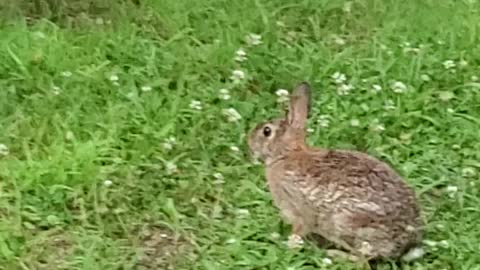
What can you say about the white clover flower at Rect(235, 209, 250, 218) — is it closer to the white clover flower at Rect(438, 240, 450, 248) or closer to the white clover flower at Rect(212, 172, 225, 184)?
the white clover flower at Rect(212, 172, 225, 184)

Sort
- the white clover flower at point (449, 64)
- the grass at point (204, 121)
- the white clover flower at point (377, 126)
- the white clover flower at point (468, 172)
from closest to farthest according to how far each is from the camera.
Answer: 1. the grass at point (204, 121)
2. the white clover flower at point (468, 172)
3. the white clover flower at point (377, 126)
4. the white clover flower at point (449, 64)

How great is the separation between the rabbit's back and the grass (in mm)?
105

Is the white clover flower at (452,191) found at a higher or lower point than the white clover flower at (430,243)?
higher

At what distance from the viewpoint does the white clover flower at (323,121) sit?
246 inches

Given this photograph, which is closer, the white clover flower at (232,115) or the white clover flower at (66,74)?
the white clover flower at (232,115)

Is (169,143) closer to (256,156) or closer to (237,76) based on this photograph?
(256,156)

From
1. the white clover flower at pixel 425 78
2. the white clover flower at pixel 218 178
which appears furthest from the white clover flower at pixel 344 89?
the white clover flower at pixel 218 178

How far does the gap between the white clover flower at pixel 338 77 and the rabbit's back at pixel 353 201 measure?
1.15 metres

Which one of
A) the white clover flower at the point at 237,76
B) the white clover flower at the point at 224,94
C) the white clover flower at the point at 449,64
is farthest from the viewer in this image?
the white clover flower at the point at 449,64

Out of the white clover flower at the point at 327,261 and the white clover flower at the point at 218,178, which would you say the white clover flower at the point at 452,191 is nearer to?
the white clover flower at the point at 327,261

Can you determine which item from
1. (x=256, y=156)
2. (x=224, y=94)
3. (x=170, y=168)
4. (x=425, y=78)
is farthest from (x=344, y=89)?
(x=170, y=168)

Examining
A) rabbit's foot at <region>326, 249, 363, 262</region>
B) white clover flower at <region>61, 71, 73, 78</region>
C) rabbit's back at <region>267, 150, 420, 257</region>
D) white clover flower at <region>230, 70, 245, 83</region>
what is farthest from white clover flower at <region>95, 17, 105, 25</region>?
rabbit's foot at <region>326, 249, 363, 262</region>

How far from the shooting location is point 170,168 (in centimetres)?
590

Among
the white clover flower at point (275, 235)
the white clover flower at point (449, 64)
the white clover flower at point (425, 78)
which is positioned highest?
the white clover flower at point (449, 64)
